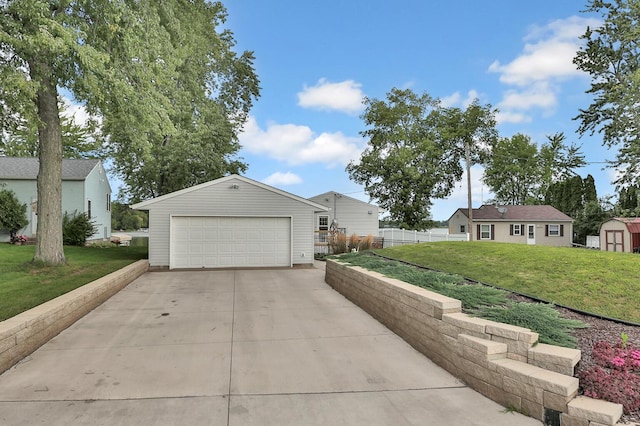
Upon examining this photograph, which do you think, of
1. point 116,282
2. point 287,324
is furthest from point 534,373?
point 116,282

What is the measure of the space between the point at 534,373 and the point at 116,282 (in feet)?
29.2

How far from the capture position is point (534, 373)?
3.15 meters

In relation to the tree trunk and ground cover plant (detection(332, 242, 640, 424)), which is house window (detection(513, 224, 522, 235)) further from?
the tree trunk

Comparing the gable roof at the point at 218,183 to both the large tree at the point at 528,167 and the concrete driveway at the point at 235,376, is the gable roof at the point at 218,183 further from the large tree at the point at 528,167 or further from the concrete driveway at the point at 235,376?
the large tree at the point at 528,167

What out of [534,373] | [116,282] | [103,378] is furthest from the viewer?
[116,282]

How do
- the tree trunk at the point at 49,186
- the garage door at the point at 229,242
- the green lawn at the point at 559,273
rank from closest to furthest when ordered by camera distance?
1. the green lawn at the point at 559,273
2. the tree trunk at the point at 49,186
3. the garage door at the point at 229,242

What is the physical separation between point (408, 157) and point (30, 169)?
25945 millimetres

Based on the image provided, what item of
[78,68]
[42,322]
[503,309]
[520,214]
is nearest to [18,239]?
[78,68]

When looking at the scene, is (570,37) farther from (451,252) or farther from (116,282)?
(116,282)

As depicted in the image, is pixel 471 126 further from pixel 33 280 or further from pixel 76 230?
pixel 33 280

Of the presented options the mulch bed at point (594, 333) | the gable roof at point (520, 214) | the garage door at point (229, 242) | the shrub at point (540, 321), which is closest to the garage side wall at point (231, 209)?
the garage door at point (229, 242)

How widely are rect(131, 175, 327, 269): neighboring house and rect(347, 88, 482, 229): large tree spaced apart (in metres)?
18.5

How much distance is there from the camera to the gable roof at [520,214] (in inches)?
1223

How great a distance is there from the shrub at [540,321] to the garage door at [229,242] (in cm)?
1102
